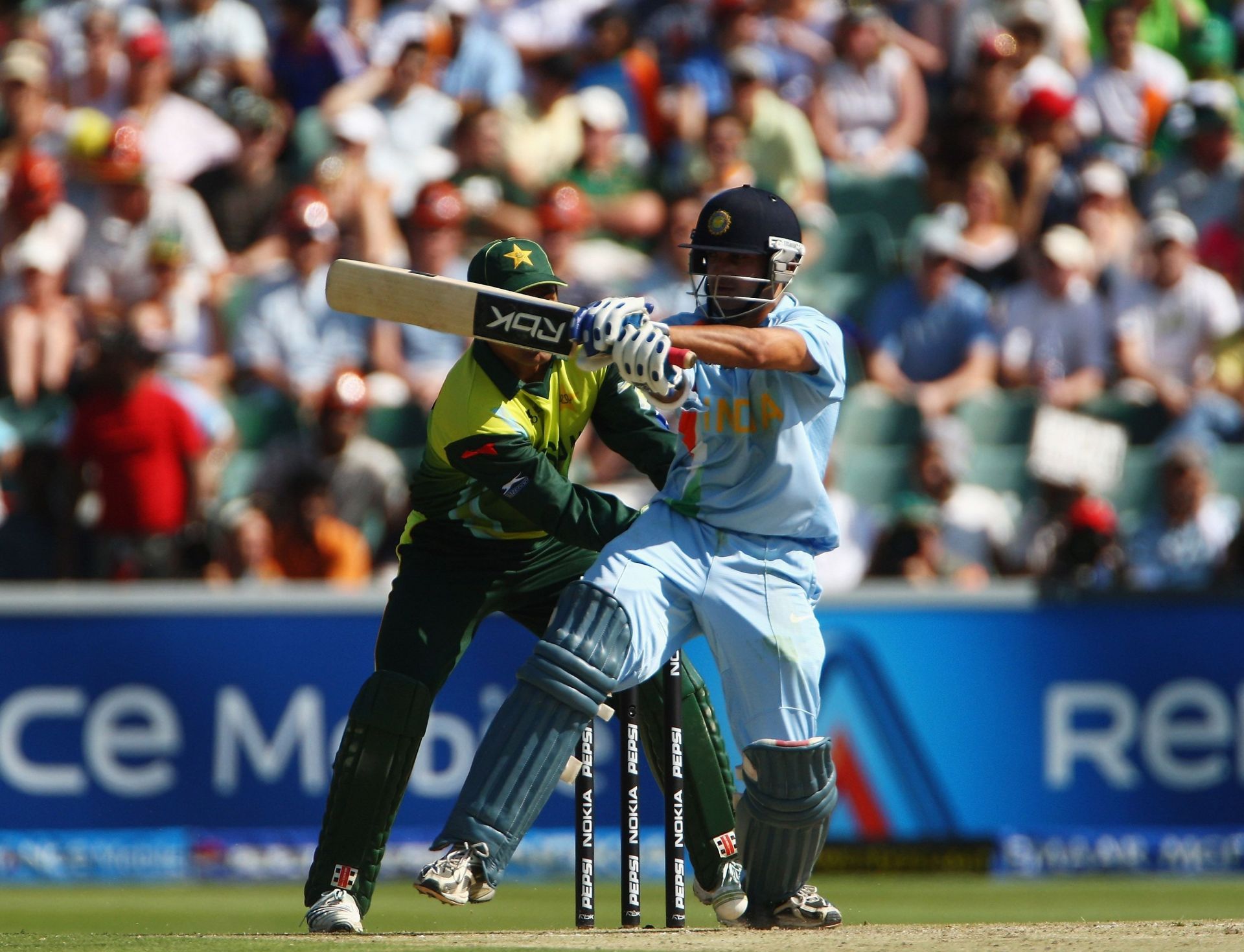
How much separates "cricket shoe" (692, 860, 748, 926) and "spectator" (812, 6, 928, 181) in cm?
712

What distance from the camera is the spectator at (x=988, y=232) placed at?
11094mm

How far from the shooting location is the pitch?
489cm

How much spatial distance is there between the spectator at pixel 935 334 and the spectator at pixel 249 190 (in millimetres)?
3523

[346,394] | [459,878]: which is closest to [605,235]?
[346,394]

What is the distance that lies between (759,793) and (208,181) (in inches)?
288

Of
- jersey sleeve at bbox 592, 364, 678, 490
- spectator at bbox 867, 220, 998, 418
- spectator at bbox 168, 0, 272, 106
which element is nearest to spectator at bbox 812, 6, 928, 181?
spectator at bbox 867, 220, 998, 418

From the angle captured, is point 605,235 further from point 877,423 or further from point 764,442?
point 764,442

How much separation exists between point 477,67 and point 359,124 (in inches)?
42.7

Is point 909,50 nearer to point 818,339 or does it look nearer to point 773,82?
point 773,82

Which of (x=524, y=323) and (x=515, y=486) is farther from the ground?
(x=524, y=323)

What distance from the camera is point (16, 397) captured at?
10125 millimetres

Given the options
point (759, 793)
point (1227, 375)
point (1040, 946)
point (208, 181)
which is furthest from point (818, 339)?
point (208, 181)

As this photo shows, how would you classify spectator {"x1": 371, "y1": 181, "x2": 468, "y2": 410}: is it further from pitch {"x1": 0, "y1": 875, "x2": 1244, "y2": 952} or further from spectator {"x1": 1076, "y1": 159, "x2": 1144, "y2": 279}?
spectator {"x1": 1076, "y1": 159, "x2": 1144, "y2": 279}

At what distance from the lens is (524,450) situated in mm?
5297
